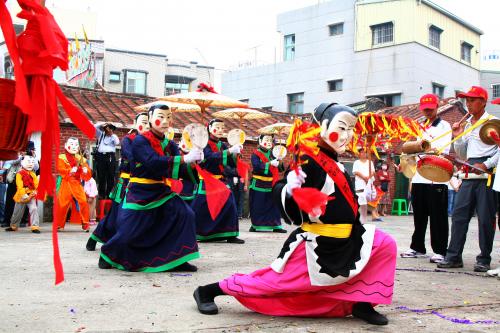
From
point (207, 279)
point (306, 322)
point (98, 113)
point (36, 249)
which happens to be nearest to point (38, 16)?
point (306, 322)

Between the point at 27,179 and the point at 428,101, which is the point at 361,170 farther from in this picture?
the point at 27,179

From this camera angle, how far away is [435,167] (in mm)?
5945

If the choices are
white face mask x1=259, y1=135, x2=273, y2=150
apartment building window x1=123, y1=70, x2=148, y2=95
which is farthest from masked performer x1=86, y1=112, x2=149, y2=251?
apartment building window x1=123, y1=70, x2=148, y2=95

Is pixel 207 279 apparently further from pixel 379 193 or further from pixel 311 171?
pixel 379 193

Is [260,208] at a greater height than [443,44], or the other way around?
[443,44]

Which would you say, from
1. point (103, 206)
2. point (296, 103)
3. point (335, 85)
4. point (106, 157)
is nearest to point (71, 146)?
point (106, 157)

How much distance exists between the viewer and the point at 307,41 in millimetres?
30547

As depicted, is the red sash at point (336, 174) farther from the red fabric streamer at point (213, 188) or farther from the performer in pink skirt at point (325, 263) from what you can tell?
the red fabric streamer at point (213, 188)

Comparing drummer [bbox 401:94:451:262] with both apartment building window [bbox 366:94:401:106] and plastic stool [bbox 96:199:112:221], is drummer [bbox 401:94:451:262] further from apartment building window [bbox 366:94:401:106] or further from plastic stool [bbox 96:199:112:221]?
apartment building window [bbox 366:94:401:106]

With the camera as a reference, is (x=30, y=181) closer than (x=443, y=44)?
Yes

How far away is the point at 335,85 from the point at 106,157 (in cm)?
1921

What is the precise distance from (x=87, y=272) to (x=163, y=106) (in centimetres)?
187

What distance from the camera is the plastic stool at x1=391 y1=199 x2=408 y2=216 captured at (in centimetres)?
1888

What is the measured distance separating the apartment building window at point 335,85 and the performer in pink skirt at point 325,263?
2584 cm
